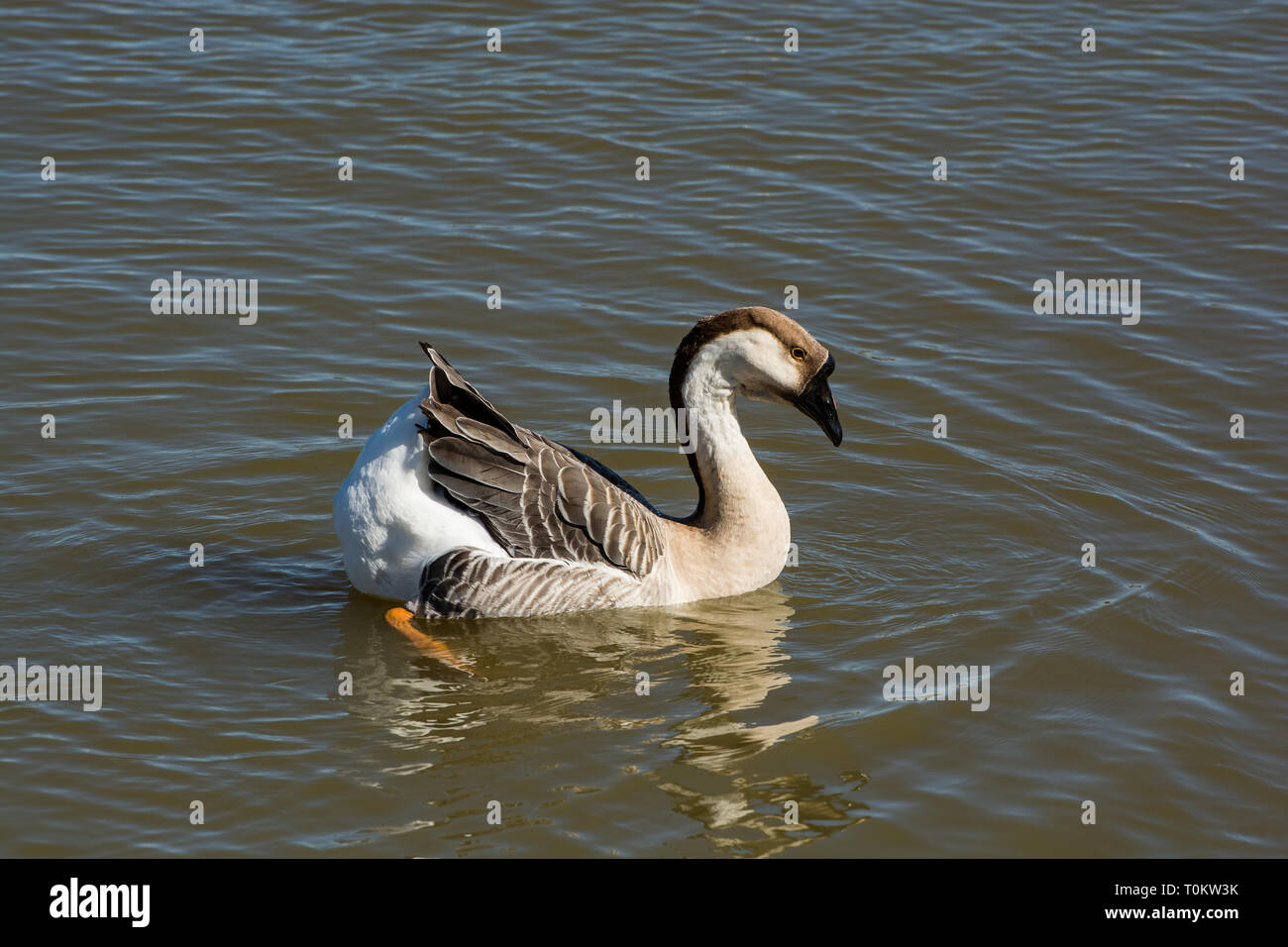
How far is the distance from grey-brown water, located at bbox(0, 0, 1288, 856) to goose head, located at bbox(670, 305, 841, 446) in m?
1.37

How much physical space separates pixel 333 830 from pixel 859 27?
47.2 feet

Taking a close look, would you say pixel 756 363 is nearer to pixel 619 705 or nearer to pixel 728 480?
pixel 728 480

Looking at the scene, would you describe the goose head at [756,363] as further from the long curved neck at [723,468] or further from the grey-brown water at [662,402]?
the grey-brown water at [662,402]

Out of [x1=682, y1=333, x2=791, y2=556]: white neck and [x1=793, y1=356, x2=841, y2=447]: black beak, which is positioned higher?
[x1=793, y1=356, x2=841, y2=447]: black beak

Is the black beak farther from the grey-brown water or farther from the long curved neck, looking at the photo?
the grey-brown water

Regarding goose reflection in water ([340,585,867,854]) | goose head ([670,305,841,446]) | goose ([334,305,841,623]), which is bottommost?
goose reflection in water ([340,585,867,854])

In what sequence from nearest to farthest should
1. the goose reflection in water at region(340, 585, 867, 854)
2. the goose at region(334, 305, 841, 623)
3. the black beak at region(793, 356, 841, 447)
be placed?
the goose reflection in water at region(340, 585, 867, 854) → the goose at region(334, 305, 841, 623) → the black beak at region(793, 356, 841, 447)

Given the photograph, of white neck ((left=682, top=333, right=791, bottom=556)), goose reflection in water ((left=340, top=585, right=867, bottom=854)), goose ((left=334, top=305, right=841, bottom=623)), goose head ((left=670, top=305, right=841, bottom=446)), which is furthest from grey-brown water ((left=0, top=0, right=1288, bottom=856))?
goose head ((left=670, top=305, right=841, bottom=446))

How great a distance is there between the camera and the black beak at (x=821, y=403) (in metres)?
9.95

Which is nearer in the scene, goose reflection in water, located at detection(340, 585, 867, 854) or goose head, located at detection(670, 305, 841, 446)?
goose reflection in water, located at detection(340, 585, 867, 854)

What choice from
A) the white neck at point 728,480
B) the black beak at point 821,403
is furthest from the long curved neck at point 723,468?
the black beak at point 821,403

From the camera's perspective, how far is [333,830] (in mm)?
7680

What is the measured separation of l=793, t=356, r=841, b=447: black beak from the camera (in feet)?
32.7
